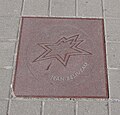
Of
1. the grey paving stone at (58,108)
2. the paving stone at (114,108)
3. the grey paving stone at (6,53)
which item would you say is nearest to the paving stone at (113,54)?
the paving stone at (114,108)

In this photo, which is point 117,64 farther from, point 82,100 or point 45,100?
point 45,100

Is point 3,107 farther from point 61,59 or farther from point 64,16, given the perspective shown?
point 64,16

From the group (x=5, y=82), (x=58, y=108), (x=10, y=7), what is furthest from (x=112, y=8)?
(x=5, y=82)

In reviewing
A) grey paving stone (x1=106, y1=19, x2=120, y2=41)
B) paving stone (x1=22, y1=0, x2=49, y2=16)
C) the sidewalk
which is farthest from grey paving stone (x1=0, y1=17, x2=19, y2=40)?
grey paving stone (x1=106, y1=19, x2=120, y2=41)

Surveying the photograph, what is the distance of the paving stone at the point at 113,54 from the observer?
9.70 feet

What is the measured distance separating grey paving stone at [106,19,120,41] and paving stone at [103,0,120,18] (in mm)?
93

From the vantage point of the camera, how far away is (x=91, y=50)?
9.96 feet

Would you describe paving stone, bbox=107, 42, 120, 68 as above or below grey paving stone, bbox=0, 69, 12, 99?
above

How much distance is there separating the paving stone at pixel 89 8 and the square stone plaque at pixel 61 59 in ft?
0.34

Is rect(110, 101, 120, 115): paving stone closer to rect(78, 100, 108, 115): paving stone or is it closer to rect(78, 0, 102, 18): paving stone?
rect(78, 100, 108, 115): paving stone

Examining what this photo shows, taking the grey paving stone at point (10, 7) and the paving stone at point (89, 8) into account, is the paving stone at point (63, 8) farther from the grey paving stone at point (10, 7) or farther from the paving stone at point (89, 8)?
the grey paving stone at point (10, 7)

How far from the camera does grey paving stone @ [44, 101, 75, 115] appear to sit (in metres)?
2.66

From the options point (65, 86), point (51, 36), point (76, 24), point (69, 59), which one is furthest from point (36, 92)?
point (76, 24)

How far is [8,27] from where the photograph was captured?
10.7 feet
